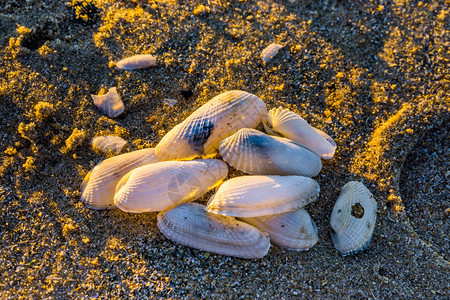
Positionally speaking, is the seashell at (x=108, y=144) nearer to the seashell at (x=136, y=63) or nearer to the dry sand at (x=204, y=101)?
the dry sand at (x=204, y=101)

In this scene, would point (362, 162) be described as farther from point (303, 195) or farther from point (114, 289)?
point (114, 289)

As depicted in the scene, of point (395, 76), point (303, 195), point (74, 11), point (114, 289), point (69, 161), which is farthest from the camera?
point (74, 11)

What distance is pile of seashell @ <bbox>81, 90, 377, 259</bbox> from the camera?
7.48ft

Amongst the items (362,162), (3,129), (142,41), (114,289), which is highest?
(142,41)

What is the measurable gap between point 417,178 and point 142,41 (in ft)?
8.79

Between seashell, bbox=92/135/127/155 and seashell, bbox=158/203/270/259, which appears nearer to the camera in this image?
seashell, bbox=158/203/270/259

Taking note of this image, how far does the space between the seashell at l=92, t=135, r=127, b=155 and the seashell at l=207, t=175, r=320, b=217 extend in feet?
2.88

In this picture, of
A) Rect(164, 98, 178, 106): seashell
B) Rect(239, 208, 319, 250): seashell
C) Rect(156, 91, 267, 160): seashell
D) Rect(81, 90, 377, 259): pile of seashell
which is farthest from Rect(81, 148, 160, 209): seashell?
Rect(239, 208, 319, 250): seashell

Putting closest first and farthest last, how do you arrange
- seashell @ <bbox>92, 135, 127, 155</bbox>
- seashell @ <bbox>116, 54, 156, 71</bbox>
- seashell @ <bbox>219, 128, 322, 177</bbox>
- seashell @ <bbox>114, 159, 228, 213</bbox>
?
1. seashell @ <bbox>114, 159, 228, 213</bbox>
2. seashell @ <bbox>219, 128, 322, 177</bbox>
3. seashell @ <bbox>92, 135, 127, 155</bbox>
4. seashell @ <bbox>116, 54, 156, 71</bbox>

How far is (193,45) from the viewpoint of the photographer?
129 inches

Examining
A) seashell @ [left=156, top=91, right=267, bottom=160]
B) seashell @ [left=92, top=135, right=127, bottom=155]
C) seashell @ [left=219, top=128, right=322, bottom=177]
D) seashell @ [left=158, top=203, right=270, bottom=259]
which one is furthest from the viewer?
seashell @ [left=92, top=135, right=127, bottom=155]

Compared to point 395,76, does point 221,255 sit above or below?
below

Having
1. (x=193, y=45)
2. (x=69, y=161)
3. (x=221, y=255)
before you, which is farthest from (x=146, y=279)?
(x=193, y=45)

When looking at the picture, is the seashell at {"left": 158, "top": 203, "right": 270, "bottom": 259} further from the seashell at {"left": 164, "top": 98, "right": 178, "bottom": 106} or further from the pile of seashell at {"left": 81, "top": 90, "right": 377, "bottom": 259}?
the seashell at {"left": 164, "top": 98, "right": 178, "bottom": 106}
